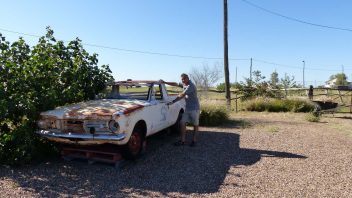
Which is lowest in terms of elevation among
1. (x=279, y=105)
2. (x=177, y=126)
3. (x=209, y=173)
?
(x=209, y=173)

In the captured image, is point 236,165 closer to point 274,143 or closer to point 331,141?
point 274,143

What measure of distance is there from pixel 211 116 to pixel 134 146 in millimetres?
5541

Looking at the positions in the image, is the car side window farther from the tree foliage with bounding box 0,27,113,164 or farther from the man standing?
the tree foliage with bounding box 0,27,113,164

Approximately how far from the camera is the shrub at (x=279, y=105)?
54.2 ft

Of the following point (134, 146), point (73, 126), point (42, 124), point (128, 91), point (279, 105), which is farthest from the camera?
point (279, 105)

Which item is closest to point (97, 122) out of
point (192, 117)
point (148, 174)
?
point (148, 174)

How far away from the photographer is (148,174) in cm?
628

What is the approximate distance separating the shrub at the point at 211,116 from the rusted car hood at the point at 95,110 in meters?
4.92

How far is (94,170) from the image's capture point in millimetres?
6477

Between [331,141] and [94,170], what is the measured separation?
20.1ft

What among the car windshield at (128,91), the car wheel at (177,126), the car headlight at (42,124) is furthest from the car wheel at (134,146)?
the car wheel at (177,126)

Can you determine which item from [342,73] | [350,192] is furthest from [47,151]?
[342,73]

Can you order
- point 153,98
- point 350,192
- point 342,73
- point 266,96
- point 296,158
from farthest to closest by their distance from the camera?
point 342,73 → point 266,96 → point 153,98 → point 296,158 → point 350,192

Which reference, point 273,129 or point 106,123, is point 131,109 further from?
point 273,129
